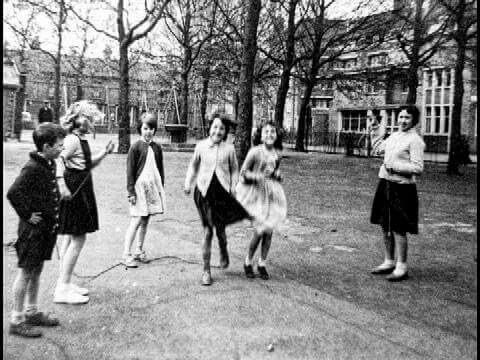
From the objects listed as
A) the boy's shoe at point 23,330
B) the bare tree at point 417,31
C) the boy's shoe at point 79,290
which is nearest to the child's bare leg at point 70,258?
the boy's shoe at point 79,290

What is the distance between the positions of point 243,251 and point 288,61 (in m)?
20.1

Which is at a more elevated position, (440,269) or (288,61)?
(288,61)

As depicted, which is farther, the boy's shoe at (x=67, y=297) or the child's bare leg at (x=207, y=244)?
the child's bare leg at (x=207, y=244)

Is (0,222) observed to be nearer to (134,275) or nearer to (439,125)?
(134,275)

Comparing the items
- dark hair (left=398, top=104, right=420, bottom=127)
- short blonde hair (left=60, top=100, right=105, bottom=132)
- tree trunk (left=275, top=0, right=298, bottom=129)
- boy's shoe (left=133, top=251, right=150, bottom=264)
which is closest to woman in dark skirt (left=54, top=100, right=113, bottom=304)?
short blonde hair (left=60, top=100, right=105, bottom=132)

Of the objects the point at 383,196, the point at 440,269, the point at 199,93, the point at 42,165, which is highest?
the point at 199,93

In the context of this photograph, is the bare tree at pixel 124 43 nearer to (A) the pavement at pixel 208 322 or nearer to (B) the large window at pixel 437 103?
(A) the pavement at pixel 208 322

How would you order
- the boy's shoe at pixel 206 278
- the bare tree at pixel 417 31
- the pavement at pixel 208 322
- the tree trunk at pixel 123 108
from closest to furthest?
1. the pavement at pixel 208 322
2. the boy's shoe at pixel 206 278
3. the bare tree at pixel 417 31
4. the tree trunk at pixel 123 108

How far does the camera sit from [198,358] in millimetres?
3438

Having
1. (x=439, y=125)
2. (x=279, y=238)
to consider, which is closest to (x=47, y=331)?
(x=279, y=238)

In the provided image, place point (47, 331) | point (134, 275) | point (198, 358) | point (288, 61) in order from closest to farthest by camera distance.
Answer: point (198, 358), point (47, 331), point (134, 275), point (288, 61)

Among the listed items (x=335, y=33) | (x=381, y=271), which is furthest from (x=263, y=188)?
(x=335, y=33)

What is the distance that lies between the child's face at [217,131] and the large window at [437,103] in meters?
37.8

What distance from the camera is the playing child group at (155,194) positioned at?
145 inches
